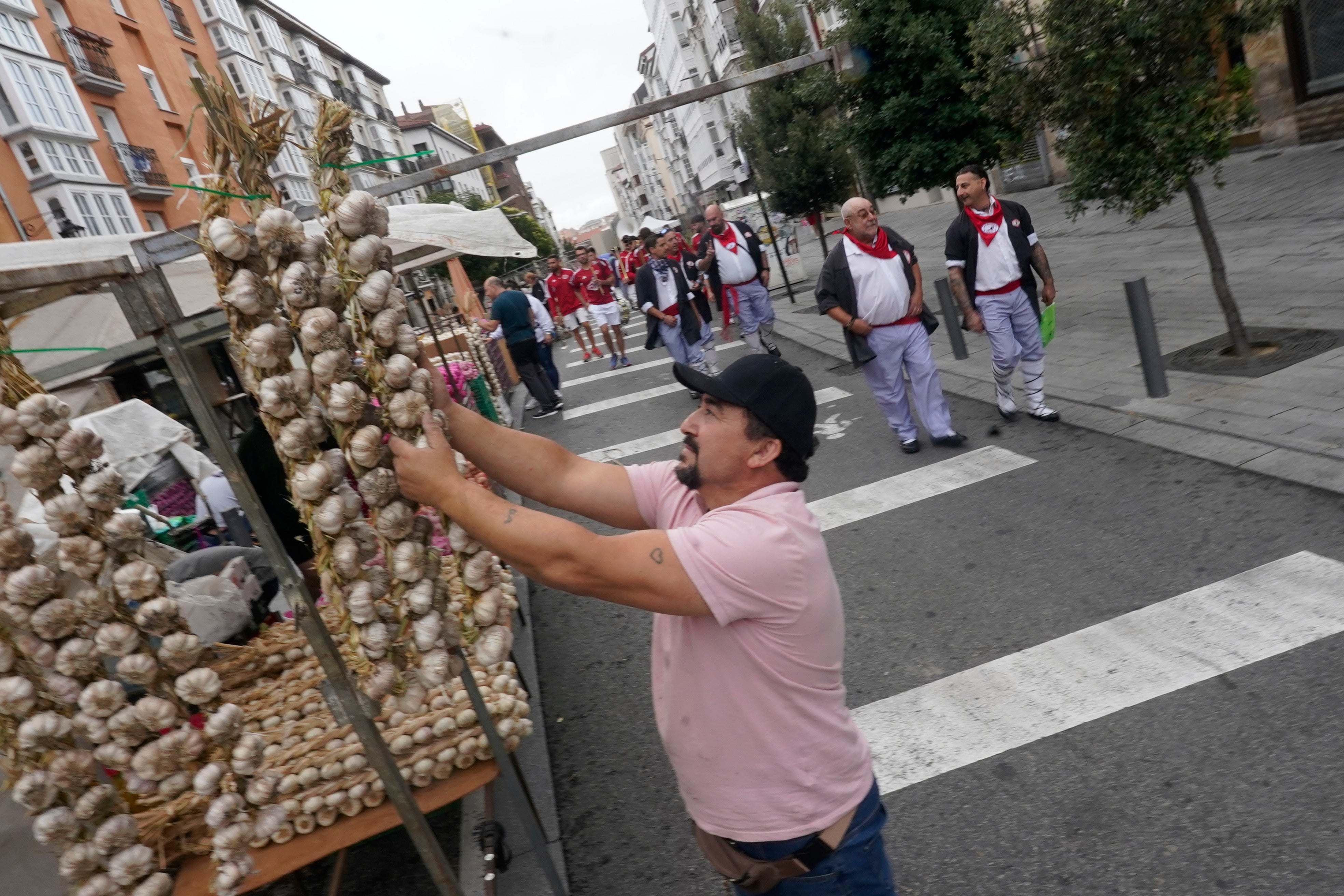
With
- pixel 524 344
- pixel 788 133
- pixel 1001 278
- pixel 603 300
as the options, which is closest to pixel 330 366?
pixel 1001 278

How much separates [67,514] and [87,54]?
33.9 m

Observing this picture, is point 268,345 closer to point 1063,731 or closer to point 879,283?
point 1063,731

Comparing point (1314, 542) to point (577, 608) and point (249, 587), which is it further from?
point (249, 587)

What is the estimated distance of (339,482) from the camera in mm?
2051

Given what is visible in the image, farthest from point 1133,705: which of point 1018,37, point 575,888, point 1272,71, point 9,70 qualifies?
point 9,70

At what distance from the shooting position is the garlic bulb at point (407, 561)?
207cm

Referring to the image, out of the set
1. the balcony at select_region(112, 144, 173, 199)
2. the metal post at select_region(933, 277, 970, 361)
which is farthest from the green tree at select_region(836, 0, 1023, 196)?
the balcony at select_region(112, 144, 173, 199)

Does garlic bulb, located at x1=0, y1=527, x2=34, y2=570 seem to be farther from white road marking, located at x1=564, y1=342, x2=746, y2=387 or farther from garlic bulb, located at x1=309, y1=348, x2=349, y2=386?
white road marking, located at x1=564, y1=342, x2=746, y2=387

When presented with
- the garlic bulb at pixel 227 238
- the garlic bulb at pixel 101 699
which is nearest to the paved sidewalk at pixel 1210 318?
the garlic bulb at pixel 227 238

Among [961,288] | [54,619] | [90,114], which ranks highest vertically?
[90,114]

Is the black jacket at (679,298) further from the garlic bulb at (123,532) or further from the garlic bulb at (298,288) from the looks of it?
the garlic bulb at (298,288)

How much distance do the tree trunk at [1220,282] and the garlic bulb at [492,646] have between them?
22.9ft

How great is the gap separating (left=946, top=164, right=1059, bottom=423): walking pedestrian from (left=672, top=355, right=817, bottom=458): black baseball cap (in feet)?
17.3

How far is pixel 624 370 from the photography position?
16.1m
